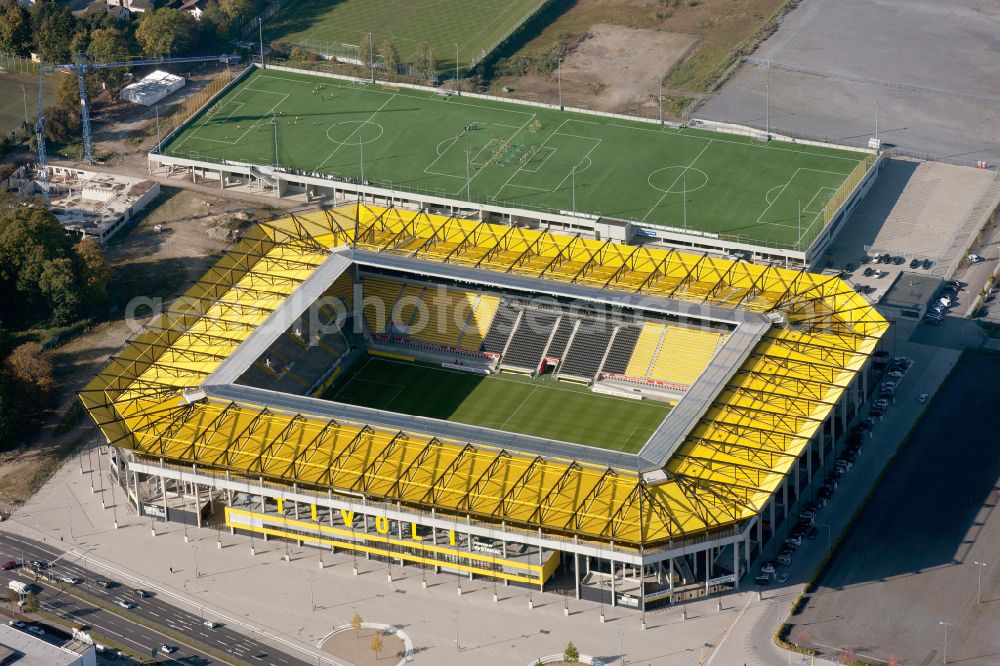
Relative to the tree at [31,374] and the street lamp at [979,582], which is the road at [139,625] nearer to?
the tree at [31,374]

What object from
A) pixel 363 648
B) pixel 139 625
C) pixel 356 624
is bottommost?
pixel 139 625

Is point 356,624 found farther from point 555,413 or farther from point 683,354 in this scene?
point 683,354

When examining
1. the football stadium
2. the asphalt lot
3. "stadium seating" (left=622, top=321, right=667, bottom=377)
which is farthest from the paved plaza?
"stadium seating" (left=622, top=321, right=667, bottom=377)


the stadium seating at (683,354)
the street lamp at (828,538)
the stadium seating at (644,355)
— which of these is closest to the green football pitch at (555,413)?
the stadium seating at (644,355)

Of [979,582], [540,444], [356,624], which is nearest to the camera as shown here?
[356,624]

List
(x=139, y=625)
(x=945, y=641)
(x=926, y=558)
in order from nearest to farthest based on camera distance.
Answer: (x=945, y=641) → (x=139, y=625) → (x=926, y=558)

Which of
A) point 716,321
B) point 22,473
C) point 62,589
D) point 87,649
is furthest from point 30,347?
point 716,321

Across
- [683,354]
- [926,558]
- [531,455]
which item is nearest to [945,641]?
[926,558]
